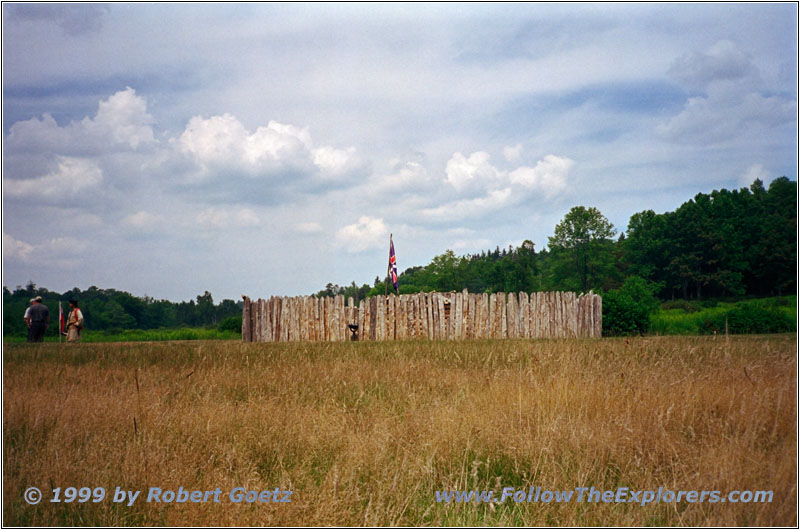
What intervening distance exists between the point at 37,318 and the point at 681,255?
38.5 m

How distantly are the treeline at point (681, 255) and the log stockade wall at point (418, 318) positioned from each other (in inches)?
871

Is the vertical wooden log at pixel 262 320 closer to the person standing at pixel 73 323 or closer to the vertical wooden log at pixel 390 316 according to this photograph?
the vertical wooden log at pixel 390 316

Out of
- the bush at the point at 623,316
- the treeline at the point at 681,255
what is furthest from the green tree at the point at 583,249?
the bush at the point at 623,316

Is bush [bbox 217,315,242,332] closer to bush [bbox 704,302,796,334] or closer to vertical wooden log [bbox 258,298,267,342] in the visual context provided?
vertical wooden log [bbox 258,298,267,342]

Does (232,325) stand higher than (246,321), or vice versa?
(246,321)

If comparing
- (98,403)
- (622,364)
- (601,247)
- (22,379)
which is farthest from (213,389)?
(601,247)

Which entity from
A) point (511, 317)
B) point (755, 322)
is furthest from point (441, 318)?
point (755, 322)

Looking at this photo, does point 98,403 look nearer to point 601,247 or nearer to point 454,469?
point 454,469

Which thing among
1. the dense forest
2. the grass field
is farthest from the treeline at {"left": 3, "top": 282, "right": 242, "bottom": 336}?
the grass field

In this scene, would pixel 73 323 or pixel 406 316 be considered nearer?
pixel 73 323

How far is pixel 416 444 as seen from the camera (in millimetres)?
3955

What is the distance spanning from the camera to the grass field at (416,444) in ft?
10.2

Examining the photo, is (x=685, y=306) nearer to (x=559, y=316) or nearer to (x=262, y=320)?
(x=559, y=316)

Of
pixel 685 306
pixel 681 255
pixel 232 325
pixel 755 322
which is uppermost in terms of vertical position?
pixel 681 255
